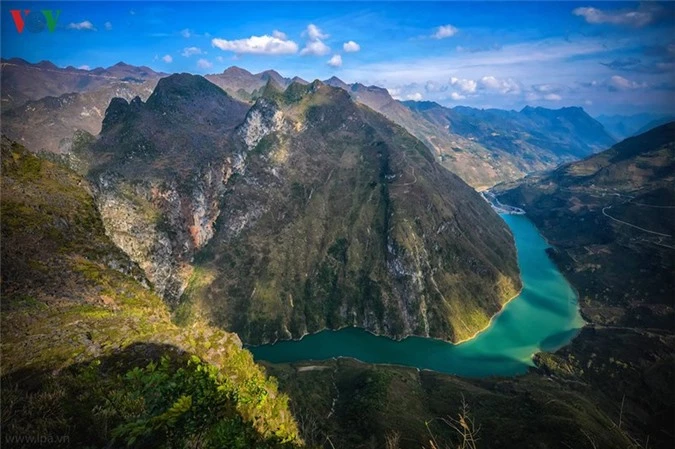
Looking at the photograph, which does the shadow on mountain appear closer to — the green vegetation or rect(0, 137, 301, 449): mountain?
rect(0, 137, 301, 449): mountain

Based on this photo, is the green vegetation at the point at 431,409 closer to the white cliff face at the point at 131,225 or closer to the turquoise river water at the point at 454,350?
the turquoise river water at the point at 454,350

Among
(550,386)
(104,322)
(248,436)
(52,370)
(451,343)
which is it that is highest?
(248,436)

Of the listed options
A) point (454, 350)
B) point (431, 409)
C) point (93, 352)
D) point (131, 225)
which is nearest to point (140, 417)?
point (93, 352)

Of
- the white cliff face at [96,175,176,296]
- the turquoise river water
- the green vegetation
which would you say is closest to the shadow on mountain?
the green vegetation

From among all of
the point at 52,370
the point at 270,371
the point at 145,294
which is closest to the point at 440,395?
the point at 270,371

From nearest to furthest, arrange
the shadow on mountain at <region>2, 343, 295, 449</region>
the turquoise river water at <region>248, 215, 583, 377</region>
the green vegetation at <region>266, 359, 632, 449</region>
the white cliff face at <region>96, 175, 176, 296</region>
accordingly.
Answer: the shadow on mountain at <region>2, 343, 295, 449</region>
the green vegetation at <region>266, 359, 632, 449</region>
the turquoise river water at <region>248, 215, 583, 377</region>
the white cliff face at <region>96, 175, 176, 296</region>

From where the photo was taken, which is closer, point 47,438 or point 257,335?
point 47,438

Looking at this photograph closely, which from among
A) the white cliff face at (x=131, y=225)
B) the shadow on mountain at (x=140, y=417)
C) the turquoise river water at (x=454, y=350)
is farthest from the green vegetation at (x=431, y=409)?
the white cliff face at (x=131, y=225)

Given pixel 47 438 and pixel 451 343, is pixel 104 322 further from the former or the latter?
pixel 451 343
